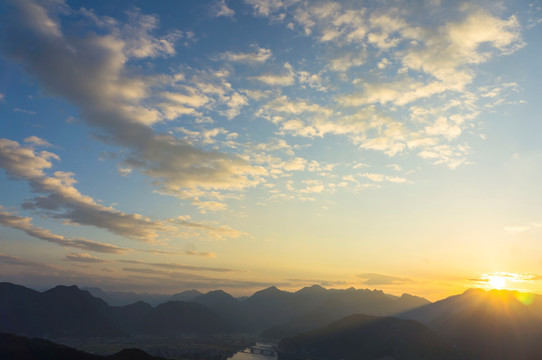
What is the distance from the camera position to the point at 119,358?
5837 inches

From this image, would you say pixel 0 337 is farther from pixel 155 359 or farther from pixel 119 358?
pixel 155 359

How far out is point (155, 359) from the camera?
153250 millimetres

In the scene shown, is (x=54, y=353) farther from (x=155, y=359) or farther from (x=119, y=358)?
(x=155, y=359)

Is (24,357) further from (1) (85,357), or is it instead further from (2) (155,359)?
(2) (155,359)

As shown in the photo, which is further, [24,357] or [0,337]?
[0,337]

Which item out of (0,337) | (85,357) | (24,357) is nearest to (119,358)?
(85,357)

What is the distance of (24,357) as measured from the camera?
146 meters

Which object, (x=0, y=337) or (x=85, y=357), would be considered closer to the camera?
(x=85, y=357)

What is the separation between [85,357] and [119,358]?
13.2 metres

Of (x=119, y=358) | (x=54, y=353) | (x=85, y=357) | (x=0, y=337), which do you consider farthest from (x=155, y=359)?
(x=0, y=337)

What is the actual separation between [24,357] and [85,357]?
2509 centimetres

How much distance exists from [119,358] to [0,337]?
66782 mm

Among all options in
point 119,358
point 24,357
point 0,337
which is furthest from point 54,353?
point 0,337

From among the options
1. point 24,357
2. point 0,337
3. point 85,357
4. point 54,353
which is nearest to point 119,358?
point 85,357
